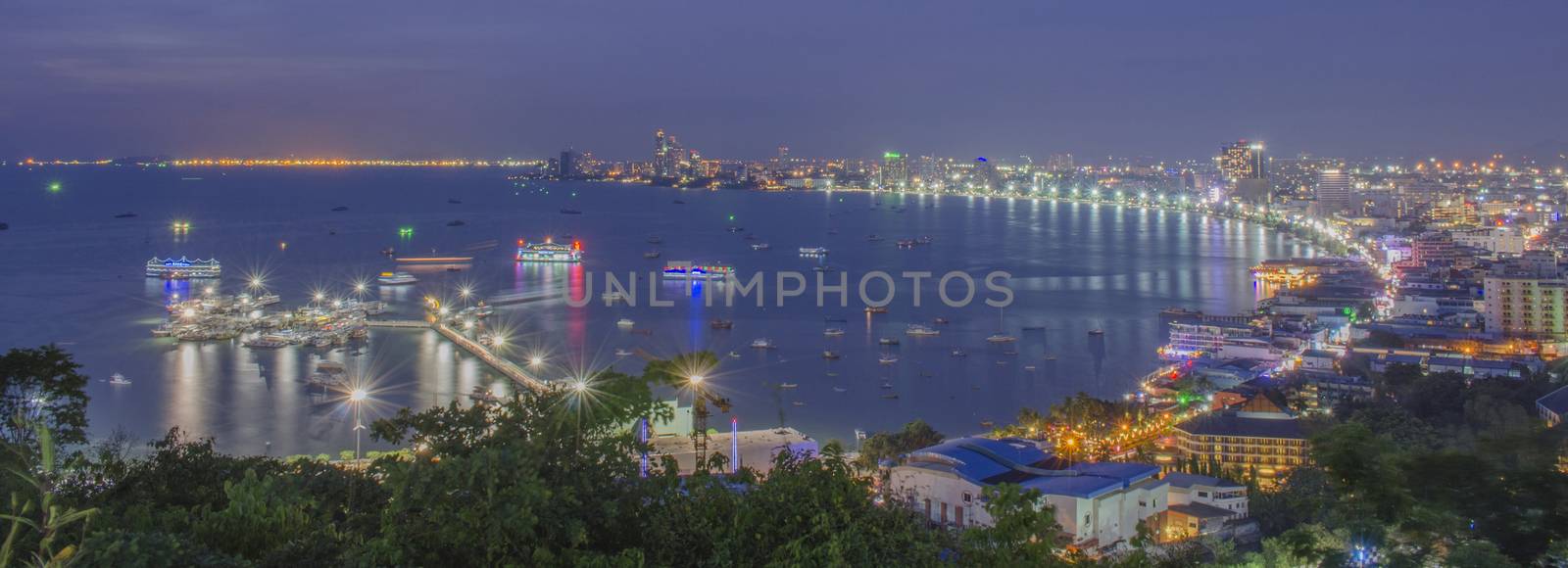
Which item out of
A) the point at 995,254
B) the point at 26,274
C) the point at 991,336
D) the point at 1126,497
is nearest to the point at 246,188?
the point at 26,274

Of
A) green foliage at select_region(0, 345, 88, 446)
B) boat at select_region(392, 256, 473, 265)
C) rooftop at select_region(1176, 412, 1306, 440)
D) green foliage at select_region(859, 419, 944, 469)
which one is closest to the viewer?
green foliage at select_region(0, 345, 88, 446)

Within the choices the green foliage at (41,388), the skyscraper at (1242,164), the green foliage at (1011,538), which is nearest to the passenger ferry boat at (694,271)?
the green foliage at (41,388)

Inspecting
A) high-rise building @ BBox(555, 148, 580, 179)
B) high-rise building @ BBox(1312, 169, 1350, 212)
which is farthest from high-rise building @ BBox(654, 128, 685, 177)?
A: high-rise building @ BBox(1312, 169, 1350, 212)

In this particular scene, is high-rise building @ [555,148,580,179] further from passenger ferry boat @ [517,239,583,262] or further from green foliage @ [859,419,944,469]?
green foliage @ [859,419,944,469]

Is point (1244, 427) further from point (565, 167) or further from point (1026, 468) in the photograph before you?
point (565, 167)

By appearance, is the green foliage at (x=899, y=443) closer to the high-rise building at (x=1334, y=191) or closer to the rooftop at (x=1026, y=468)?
the rooftop at (x=1026, y=468)

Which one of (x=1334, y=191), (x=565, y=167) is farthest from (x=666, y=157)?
(x=1334, y=191)
